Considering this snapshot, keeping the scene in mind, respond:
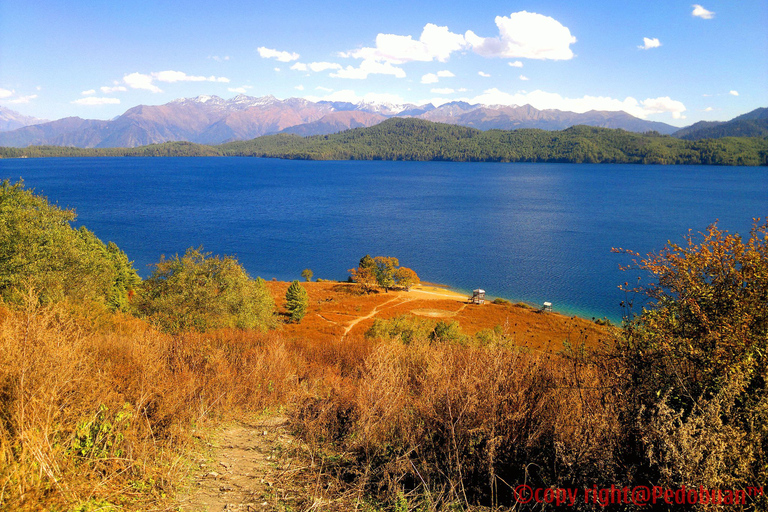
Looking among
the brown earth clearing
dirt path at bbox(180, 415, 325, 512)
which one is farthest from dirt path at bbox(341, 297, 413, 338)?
dirt path at bbox(180, 415, 325, 512)

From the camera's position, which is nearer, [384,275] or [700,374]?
[700,374]

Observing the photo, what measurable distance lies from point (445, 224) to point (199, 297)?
70674 millimetres

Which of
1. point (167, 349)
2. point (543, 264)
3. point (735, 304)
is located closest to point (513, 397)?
point (735, 304)

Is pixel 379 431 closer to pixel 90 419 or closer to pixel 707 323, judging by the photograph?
pixel 90 419

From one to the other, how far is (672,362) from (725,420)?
1006mm

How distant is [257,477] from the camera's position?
6270mm

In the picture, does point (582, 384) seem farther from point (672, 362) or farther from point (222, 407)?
point (222, 407)

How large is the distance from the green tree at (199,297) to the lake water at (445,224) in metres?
34.3

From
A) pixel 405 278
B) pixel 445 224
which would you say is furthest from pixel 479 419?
pixel 445 224

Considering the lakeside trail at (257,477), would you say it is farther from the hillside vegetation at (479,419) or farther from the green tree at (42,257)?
the green tree at (42,257)

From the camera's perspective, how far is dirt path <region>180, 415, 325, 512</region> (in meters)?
5.54

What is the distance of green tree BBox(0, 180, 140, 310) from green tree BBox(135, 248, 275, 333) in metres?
3.01

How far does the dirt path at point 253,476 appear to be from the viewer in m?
5.54

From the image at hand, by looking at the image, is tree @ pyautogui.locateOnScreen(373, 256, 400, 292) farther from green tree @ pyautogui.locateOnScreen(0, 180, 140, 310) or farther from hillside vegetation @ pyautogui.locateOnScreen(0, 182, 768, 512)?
hillside vegetation @ pyautogui.locateOnScreen(0, 182, 768, 512)
